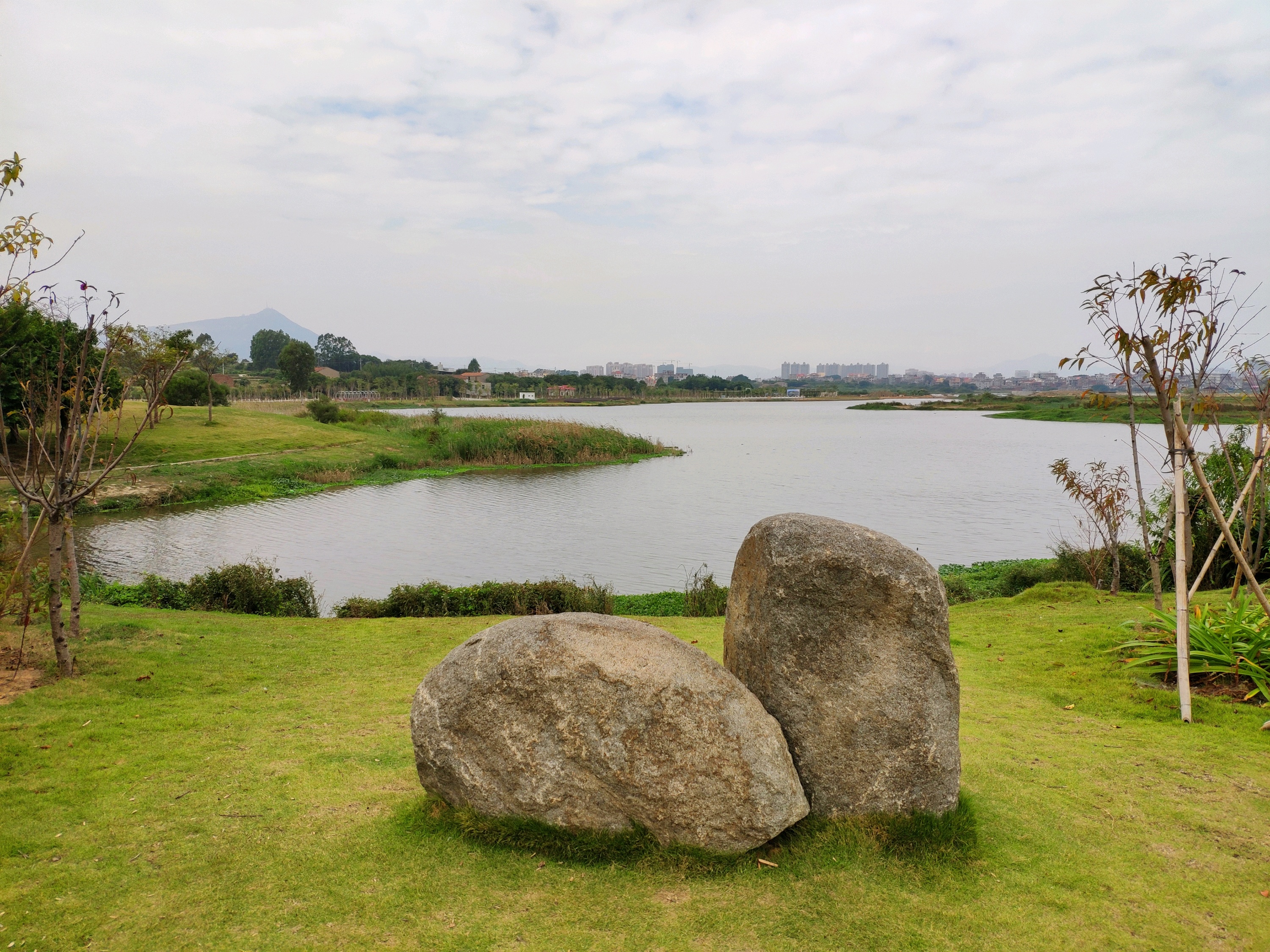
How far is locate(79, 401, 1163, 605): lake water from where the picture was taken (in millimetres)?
23391

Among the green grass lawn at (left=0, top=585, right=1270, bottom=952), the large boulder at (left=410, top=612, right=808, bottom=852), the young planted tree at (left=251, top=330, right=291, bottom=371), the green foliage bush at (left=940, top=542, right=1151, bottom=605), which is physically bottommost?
the green foliage bush at (left=940, top=542, right=1151, bottom=605)

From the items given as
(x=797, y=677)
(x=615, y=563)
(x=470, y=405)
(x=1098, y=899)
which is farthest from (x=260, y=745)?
(x=470, y=405)

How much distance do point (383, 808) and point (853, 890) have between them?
11.7 feet

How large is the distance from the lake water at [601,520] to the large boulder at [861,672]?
15.0 m

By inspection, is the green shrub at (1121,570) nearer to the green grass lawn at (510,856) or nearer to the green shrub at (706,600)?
the green shrub at (706,600)

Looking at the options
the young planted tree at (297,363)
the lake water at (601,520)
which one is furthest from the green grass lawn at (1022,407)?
the young planted tree at (297,363)

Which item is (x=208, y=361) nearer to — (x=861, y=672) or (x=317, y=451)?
(x=317, y=451)

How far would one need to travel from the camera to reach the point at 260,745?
7.23 m

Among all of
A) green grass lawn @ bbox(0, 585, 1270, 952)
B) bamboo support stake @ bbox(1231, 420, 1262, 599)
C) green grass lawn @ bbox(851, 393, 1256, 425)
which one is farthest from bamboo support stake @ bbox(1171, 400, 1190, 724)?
green grass lawn @ bbox(851, 393, 1256, 425)

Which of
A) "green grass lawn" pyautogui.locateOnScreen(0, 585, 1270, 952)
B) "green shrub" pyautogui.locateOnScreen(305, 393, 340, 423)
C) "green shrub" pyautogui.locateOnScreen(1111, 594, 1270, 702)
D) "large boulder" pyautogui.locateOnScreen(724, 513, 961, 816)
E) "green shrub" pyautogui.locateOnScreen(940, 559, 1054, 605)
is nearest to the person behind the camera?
"green grass lawn" pyautogui.locateOnScreen(0, 585, 1270, 952)

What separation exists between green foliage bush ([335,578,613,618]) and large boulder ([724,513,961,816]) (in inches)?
406

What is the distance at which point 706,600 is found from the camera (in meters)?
17.2

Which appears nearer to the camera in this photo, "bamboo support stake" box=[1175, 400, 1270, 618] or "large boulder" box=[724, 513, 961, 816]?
"large boulder" box=[724, 513, 961, 816]

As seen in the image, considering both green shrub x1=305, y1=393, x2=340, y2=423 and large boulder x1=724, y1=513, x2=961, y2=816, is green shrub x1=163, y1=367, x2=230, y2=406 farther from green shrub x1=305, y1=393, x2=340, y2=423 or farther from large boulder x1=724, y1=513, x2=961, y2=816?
large boulder x1=724, y1=513, x2=961, y2=816
